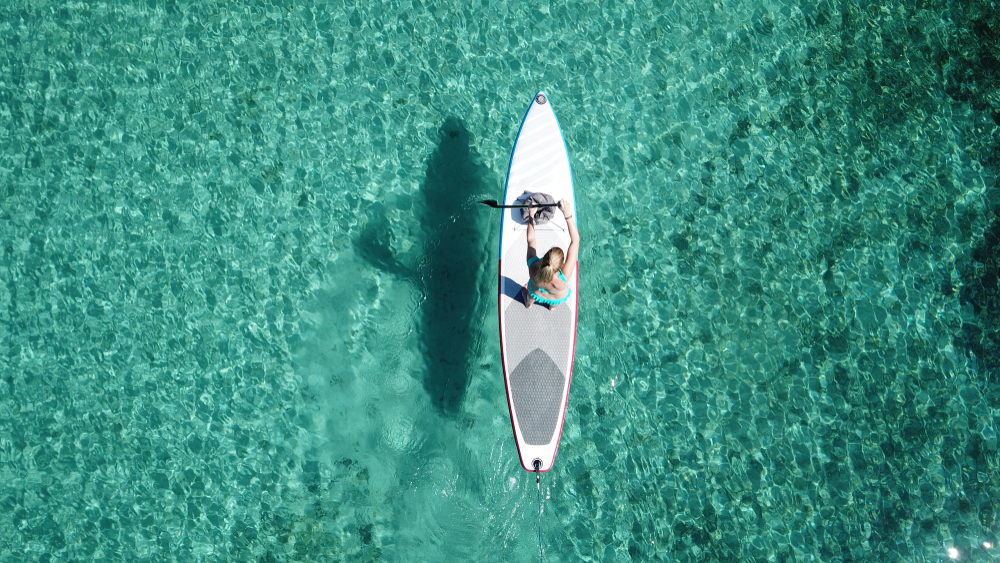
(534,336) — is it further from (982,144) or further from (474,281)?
(982,144)

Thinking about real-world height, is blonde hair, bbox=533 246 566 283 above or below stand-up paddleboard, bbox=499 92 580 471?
above

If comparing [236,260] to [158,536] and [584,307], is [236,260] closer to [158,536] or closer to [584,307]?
[158,536]

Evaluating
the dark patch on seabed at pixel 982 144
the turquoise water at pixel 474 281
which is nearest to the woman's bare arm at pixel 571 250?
the turquoise water at pixel 474 281

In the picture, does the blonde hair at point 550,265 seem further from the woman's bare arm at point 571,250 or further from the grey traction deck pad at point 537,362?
the grey traction deck pad at point 537,362

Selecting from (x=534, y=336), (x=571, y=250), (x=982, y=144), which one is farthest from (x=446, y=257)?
(x=982, y=144)

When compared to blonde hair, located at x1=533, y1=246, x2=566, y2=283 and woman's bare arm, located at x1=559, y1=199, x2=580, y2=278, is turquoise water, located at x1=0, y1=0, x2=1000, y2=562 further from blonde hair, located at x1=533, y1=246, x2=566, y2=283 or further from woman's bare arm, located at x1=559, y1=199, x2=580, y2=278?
blonde hair, located at x1=533, y1=246, x2=566, y2=283

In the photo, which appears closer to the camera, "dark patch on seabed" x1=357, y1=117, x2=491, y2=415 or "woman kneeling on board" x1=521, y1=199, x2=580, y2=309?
"woman kneeling on board" x1=521, y1=199, x2=580, y2=309

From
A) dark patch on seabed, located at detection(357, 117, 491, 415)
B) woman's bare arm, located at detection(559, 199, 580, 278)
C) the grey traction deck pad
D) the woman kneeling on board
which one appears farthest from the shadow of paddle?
woman's bare arm, located at detection(559, 199, 580, 278)
